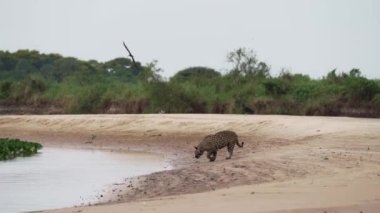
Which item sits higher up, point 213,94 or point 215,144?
point 213,94

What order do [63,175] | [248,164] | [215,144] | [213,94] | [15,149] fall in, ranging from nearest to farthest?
[248,164] < [63,175] < [215,144] < [15,149] < [213,94]

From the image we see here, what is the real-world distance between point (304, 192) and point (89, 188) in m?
4.82

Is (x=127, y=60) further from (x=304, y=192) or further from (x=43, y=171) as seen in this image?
(x=304, y=192)

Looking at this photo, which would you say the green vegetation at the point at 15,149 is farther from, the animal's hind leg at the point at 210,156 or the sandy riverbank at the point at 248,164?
the animal's hind leg at the point at 210,156

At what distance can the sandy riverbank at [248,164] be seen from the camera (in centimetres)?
881

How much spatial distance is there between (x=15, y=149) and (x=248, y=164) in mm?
9764

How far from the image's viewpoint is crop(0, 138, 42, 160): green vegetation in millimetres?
20422

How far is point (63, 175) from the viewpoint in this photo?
1509 cm

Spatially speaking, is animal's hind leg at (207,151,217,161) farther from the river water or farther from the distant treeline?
the distant treeline

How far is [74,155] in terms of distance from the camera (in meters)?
20.4

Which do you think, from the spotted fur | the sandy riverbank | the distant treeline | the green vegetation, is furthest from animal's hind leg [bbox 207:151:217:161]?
the distant treeline

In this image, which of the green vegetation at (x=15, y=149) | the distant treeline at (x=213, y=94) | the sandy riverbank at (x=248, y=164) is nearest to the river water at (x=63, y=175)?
the green vegetation at (x=15, y=149)

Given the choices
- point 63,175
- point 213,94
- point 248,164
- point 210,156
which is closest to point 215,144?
point 210,156

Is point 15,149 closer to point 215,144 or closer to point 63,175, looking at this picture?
point 63,175
